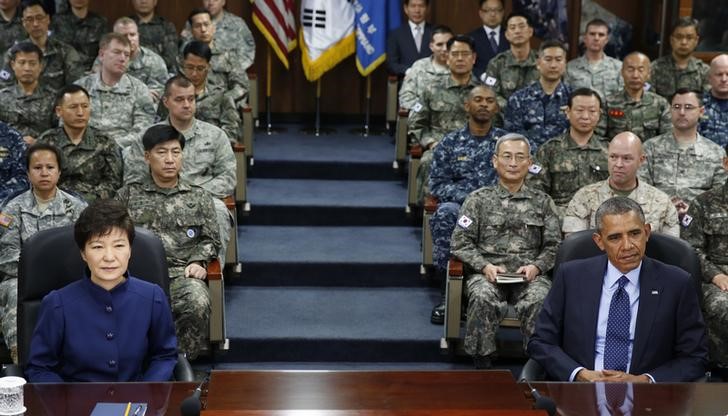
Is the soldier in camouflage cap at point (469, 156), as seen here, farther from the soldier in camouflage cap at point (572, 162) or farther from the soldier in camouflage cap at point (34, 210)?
the soldier in camouflage cap at point (34, 210)

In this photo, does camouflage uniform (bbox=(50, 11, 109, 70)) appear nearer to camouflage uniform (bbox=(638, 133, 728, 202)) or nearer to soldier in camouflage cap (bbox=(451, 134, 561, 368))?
soldier in camouflage cap (bbox=(451, 134, 561, 368))

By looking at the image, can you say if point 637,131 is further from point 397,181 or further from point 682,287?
point 682,287

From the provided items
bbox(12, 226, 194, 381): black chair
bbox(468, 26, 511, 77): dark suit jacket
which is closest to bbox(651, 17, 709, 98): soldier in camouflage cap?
bbox(468, 26, 511, 77): dark suit jacket

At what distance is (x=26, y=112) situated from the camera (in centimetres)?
626

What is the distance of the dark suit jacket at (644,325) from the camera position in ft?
11.0

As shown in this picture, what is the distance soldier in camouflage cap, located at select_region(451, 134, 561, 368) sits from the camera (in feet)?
15.8

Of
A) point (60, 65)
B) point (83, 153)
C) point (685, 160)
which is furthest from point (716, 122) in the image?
point (60, 65)

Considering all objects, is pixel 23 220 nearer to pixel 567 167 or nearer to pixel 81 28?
pixel 567 167

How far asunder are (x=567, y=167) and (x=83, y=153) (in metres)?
2.54

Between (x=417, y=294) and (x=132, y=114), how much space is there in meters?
2.05

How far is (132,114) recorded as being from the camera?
6312 mm

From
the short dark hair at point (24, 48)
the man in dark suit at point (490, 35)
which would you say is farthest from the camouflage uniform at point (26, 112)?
the man in dark suit at point (490, 35)

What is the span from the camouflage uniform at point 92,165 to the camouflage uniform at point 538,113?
232 cm

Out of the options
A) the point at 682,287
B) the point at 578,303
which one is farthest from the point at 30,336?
the point at 682,287
